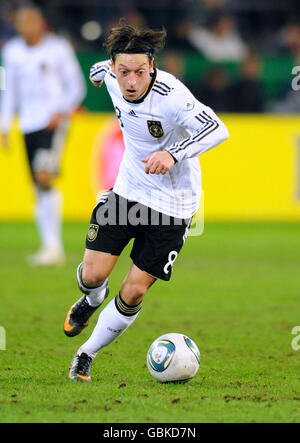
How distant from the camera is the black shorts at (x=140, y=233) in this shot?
493 cm

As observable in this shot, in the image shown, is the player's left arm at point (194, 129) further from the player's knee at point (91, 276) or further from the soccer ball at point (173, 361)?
the soccer ball at point (173, 361)

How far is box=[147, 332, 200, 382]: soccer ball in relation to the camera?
475 cm

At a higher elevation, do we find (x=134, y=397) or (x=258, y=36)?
(x=134, y=397)

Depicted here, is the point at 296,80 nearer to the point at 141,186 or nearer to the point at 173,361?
the point at 141,186

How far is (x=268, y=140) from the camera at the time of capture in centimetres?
1322

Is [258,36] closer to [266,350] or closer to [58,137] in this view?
[58,137]

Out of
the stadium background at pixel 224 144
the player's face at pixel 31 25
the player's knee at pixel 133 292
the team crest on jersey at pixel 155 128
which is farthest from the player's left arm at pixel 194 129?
the stadium background at pixel 224 144

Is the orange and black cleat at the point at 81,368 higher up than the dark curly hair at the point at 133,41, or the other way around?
the dark curly hair at the point at 133,41

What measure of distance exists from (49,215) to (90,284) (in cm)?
470

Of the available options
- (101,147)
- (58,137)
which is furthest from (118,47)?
(101,147)

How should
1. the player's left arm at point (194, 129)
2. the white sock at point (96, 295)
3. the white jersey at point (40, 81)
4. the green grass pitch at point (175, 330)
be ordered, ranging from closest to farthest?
the green grass pitch at point (175, 330) < the player's left arm at point (194, 129) < the white sock at point (96, 295) < the white jersey at point (40, 81)

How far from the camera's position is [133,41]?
15.6 ft

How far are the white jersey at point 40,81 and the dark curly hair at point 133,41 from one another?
15.7 feet
